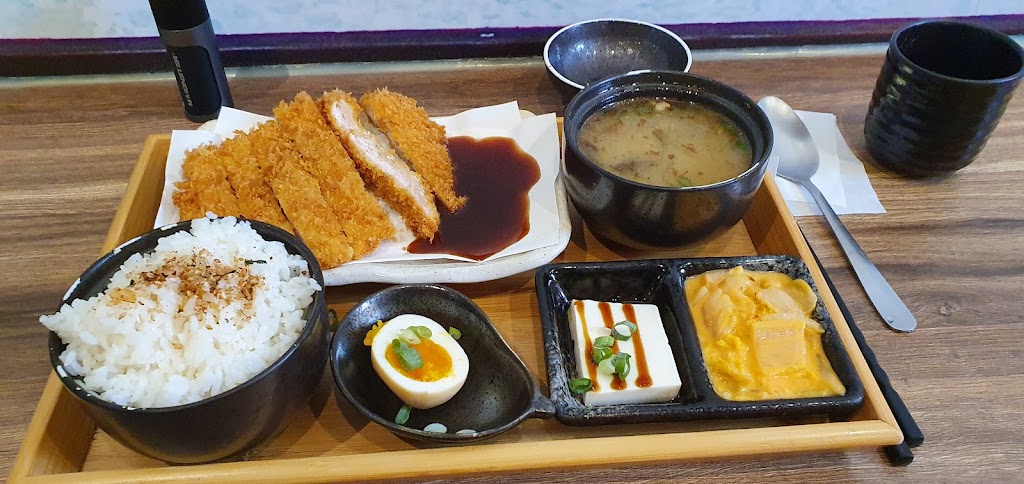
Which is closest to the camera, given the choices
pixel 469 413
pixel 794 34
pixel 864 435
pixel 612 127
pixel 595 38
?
pixel 864 435

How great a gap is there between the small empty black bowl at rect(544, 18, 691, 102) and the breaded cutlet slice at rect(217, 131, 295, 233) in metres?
1.19

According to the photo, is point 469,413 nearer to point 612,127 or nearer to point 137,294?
point 137,294

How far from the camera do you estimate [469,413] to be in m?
1.50

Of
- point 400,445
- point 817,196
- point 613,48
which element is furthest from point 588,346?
point 613,48

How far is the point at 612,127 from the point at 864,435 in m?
0.99

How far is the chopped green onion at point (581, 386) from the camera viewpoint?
4.74ft

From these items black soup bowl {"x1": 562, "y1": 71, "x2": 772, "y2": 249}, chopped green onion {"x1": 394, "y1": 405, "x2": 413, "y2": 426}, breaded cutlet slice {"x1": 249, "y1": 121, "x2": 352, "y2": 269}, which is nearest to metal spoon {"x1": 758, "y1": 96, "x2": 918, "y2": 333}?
black soup bowl {"x1": 562, "y1": 71, "x2": 772, "y2": 249}

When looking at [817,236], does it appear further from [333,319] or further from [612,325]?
[333,319]

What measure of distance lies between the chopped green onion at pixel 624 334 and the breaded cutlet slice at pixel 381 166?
584 mm

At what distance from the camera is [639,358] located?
152 centimetres

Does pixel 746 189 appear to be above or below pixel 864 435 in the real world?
above

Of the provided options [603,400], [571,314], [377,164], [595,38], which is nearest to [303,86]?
[377,164]

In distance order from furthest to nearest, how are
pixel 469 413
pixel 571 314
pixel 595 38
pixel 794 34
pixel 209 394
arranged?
1. pixel 794 34
2. pixel 595 38
3. pixel 571 314
4. pixel 469 413
5. pixel 209 394

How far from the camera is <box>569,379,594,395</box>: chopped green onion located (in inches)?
56.9
